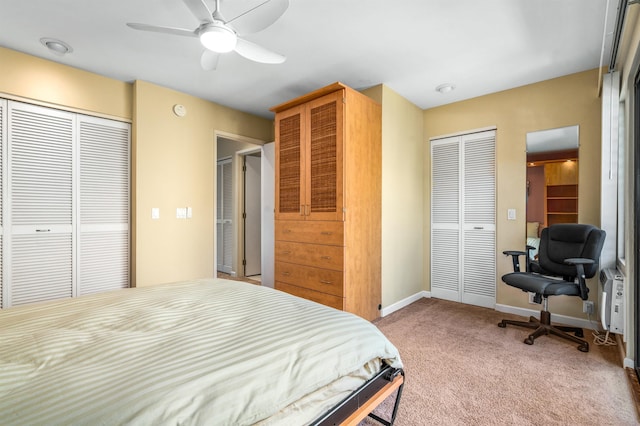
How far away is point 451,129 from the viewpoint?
155 inches

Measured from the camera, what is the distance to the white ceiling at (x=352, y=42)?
2119 mm

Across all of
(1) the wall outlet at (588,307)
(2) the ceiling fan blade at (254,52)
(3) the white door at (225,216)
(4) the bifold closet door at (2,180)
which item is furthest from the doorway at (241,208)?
(1) the wall outlet at (588,307)

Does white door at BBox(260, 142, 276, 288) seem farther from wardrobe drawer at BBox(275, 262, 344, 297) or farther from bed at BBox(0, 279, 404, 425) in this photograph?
bed at BBox(0, 279, 404, 425)

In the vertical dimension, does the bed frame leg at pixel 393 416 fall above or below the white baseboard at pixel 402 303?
above

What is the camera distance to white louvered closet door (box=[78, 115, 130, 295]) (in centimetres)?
309

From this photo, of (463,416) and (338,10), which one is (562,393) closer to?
(463,416)

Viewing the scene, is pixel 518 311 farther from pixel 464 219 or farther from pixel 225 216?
pixel 225 216

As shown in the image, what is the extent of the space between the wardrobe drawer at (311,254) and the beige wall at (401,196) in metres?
0.73

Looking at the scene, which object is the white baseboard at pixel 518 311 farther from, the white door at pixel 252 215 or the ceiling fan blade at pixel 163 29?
the ceiling fan blade at pixel 163 29

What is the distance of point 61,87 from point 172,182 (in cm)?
132

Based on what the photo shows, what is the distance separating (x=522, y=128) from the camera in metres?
3.42

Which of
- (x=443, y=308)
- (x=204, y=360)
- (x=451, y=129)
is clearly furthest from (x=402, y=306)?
(x=204, y=360)

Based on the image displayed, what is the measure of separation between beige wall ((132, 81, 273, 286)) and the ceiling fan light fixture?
6.26 feet

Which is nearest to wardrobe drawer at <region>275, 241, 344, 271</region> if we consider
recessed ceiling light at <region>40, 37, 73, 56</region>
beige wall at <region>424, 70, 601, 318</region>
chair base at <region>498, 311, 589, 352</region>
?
chair base at <region>498, 311, 589, 352</region>
